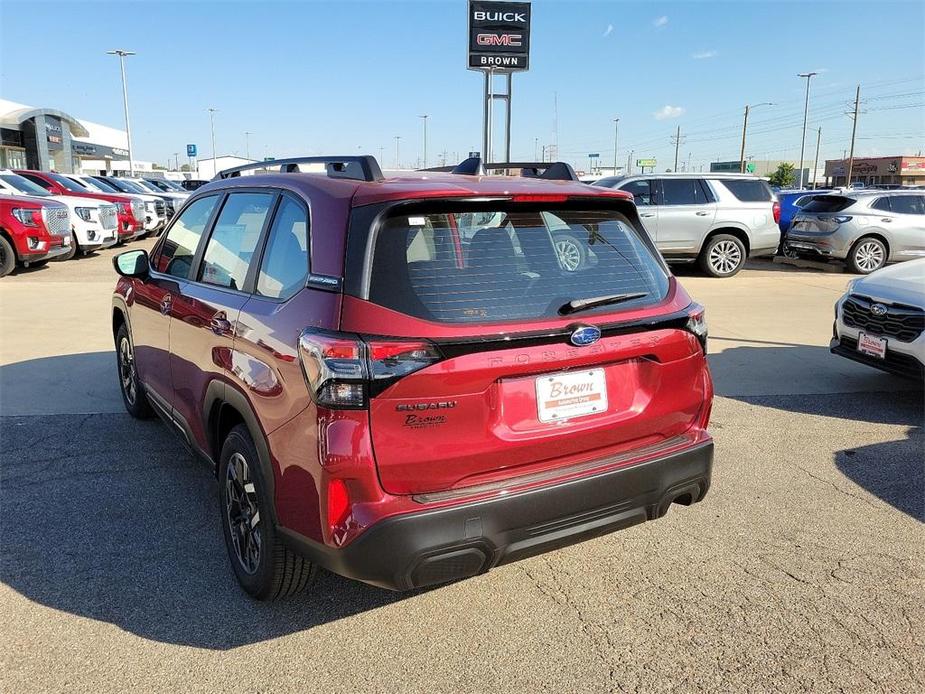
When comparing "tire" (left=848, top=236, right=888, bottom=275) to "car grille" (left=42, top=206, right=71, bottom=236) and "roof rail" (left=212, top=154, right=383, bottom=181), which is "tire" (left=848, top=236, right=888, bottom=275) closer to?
"roof rail" (left=212, top=154, right=383, bottom=181)

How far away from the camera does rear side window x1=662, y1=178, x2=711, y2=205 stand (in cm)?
1339

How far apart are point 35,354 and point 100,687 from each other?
5653 mm

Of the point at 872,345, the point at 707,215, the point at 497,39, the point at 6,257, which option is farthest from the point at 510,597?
the point at 497,39

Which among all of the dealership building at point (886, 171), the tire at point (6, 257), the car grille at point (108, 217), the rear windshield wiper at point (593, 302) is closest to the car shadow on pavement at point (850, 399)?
the rear windshield wiper at point (593, 302)

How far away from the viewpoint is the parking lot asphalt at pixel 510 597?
2590mm

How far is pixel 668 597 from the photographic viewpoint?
3.06 meters

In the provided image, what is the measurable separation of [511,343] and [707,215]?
39.2ft

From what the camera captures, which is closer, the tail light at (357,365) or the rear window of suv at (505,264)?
the tail light at (357,365)

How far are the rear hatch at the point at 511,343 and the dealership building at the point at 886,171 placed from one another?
92.0 meters

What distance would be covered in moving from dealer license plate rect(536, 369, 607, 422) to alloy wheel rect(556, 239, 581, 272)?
428mm

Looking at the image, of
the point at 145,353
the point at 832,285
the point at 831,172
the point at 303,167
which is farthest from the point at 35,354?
the point at 831,172

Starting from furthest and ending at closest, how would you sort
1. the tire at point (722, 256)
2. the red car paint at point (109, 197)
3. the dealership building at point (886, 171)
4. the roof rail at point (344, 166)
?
the dealership building at point (886, 171), the red car paint at point (109, 197), the tire at point (722, 256), the roof rail at point (344, 166)

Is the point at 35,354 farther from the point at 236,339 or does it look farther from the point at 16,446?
the point at 236,339

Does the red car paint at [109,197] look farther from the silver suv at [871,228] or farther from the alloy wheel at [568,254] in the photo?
the alloy wheel at [568,254]
